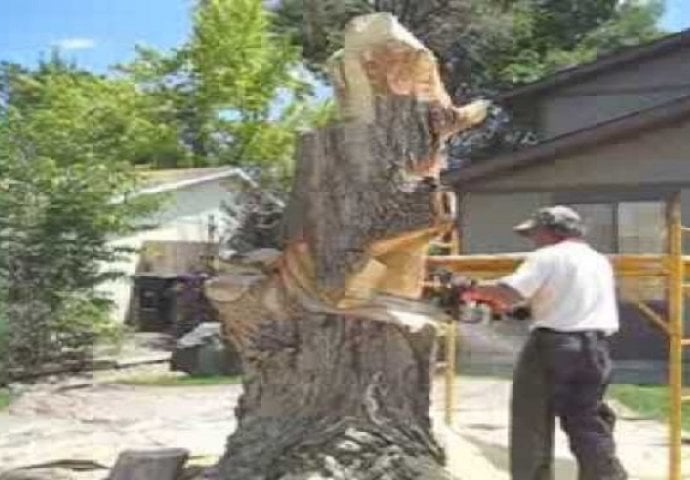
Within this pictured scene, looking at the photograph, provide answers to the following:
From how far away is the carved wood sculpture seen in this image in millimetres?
6023

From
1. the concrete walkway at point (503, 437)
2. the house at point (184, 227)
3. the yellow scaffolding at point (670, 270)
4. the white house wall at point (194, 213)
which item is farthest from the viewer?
the white house wall at point (194, 213)

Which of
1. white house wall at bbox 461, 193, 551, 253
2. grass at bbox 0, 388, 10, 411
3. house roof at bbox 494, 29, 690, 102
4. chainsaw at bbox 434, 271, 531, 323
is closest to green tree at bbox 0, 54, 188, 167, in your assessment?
white house wall at bbox 461, 193, 551, 253

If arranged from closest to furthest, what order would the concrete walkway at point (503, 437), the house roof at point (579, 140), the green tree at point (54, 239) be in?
1. the concrete walkway at point (503, 437)
2. the green tree at point (54, 239)
3. the house roof at point (579, 140)

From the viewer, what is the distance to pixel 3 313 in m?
15.7

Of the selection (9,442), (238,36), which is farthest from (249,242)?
(238,36)

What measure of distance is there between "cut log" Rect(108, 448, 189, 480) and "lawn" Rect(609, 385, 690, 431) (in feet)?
19.3

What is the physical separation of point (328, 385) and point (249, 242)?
79.0 inches

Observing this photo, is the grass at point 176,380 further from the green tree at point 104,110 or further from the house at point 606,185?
the green tree at point 104,110

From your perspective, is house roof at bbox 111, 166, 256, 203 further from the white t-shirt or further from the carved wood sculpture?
the carved wood sculpture

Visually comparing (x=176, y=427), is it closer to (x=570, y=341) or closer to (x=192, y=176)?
(x=570, y=341)

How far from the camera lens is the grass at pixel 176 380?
51.8 ft

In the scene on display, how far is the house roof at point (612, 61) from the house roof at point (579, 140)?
3.55m

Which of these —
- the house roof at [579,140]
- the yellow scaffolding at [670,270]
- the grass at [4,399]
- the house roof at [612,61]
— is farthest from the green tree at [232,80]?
the yellow scaffolding at [670,270]

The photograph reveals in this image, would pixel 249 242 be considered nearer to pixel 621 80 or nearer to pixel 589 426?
pixel 589 426
